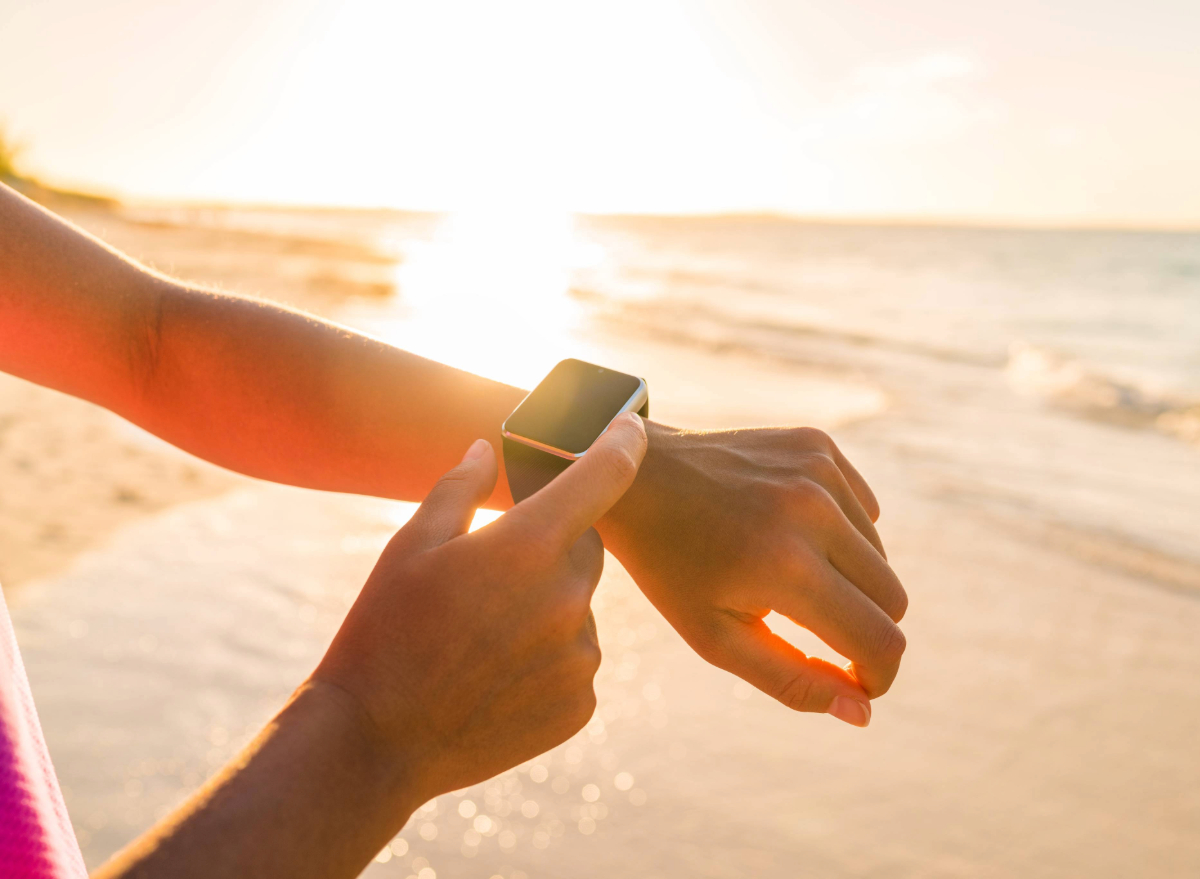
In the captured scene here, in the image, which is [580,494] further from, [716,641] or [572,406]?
[716,641]

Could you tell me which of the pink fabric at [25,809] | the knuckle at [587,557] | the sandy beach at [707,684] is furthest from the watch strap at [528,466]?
the sandy beach at [707,684]

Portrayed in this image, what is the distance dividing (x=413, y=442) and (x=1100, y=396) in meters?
9.25

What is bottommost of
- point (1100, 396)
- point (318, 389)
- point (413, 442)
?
point (1100, 396)

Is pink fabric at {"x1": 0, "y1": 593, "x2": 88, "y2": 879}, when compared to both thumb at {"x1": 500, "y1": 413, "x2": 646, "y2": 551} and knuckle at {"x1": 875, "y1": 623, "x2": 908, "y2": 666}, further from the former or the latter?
knuckle at {"x1": 875, "y1": 623, "x2": 908, "y2": 666}

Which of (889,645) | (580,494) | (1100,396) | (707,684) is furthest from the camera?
(1100,396)

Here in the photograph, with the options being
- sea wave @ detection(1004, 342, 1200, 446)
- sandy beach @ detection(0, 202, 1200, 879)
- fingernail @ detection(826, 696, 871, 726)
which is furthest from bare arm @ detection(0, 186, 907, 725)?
sea wave @ detection(1004, 342, 1200, 446)

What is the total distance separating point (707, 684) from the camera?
2.64 metres

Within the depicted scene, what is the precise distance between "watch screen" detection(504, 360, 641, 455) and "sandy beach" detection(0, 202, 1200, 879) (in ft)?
2.50

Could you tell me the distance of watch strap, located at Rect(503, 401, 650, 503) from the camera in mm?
1046

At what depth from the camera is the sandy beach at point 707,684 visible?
1.99 m

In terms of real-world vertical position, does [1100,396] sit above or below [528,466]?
below

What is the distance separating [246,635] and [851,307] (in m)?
15.5

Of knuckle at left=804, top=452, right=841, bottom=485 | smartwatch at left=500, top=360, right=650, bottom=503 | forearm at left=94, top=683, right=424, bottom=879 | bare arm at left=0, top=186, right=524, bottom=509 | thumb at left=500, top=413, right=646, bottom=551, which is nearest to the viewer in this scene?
forearm at left=94, top=683, right=424, bottom=879

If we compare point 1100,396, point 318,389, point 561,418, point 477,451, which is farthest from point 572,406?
point 1100,396
